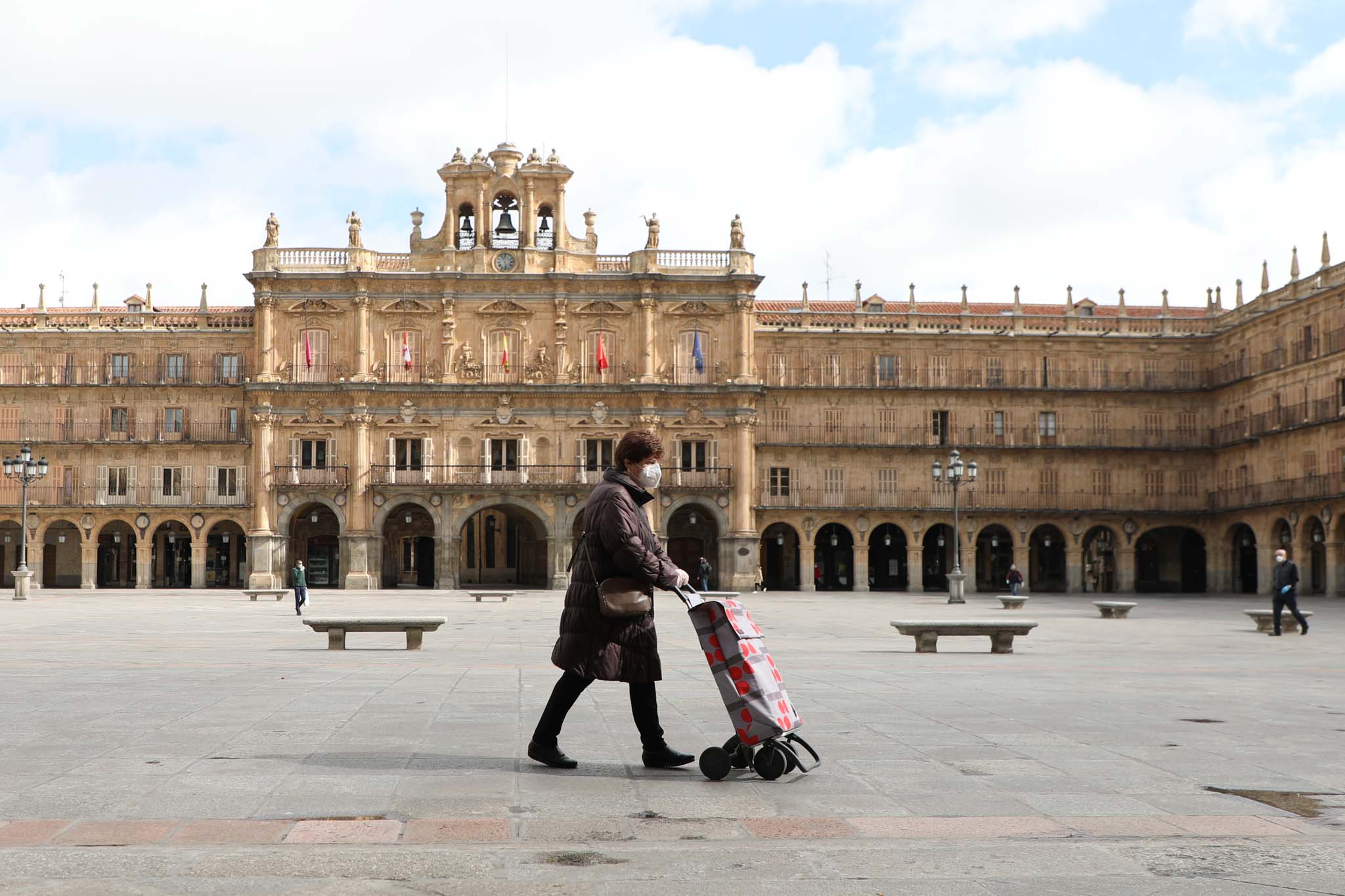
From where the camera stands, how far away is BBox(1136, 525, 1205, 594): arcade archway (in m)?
63.3

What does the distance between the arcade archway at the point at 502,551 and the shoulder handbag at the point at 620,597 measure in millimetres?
54394

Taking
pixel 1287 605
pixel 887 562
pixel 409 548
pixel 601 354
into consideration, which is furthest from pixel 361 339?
pixel 1287 605

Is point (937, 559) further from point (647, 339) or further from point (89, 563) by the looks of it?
point (89, 563)

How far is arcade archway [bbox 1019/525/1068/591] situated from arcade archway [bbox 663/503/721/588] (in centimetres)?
1465

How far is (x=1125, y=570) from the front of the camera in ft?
199

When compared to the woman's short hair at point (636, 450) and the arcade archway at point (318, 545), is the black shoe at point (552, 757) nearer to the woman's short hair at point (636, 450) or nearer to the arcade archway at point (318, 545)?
the woman's short hair at point (636, 450)

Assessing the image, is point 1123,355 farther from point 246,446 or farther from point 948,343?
point 246,446

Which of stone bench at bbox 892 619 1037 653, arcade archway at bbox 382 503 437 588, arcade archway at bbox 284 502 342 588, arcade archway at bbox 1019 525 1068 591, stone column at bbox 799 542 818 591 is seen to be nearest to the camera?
stone bench at bbox 892 619 1037 653

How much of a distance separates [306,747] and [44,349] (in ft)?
187

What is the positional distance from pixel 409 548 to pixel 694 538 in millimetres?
13418

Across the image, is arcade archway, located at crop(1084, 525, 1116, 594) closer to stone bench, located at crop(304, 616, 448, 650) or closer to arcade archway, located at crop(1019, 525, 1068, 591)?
arcade archway, located at crop(1019, 525, 1068, 591)

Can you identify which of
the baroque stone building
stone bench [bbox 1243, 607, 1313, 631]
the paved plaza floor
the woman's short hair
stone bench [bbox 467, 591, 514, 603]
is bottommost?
stone bench [bbox 467, 591, 514, 603]

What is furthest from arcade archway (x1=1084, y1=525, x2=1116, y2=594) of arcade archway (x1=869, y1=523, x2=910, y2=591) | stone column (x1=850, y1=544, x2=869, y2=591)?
stone column (x1=850, y1=544, x2=869, y2=591)

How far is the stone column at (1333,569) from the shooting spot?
48.7m
